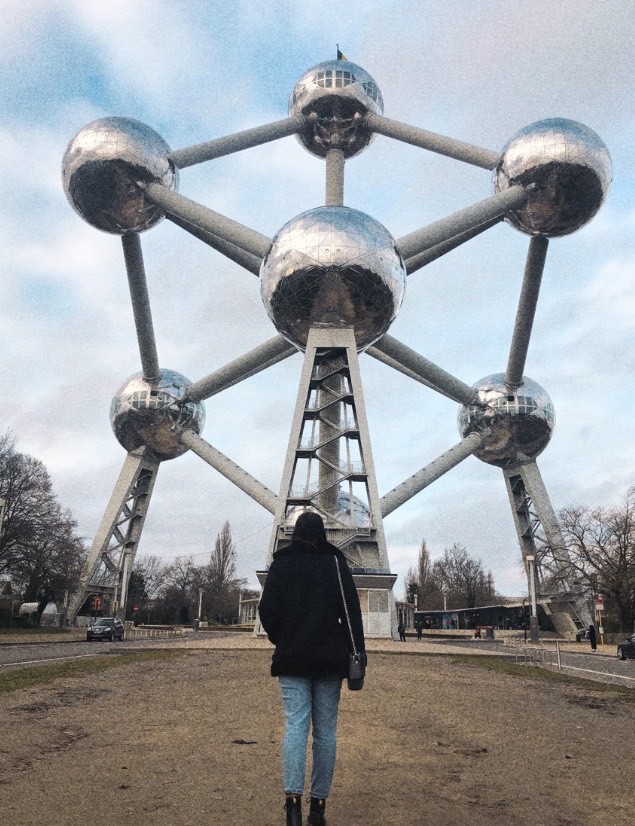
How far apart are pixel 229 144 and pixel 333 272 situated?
926 centimetres

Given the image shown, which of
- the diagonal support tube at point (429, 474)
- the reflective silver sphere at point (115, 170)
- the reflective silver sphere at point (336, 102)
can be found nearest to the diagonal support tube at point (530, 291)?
the diagonal support tube at point (429, 474)

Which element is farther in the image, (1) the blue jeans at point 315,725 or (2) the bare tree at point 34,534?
(2) the bare tree at point 34,534

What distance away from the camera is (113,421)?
3469 centimetres

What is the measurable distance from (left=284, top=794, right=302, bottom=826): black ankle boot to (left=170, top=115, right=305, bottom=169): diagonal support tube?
27.0m

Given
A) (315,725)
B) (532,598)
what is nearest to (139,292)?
(532,598)

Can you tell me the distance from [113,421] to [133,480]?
345 cm

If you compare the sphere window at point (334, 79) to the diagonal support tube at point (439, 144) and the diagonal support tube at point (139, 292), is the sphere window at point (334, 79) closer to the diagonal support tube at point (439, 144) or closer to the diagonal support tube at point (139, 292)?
the diagonal support tube at point (439, 144)

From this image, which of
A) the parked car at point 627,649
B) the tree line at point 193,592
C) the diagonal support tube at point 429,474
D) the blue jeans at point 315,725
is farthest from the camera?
the tree line at point 193,592

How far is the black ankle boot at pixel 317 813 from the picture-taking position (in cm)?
308

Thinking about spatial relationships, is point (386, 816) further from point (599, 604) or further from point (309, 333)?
point (599, 604)

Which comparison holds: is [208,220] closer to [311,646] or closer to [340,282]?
[340,282]

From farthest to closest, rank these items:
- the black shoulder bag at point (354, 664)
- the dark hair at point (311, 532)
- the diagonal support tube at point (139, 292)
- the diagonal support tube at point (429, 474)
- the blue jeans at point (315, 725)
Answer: the diagonal support tube at point (139, 292) < the diagonal support tube at point (429, 474) < the dark hair at point (311, 532) < the black shoulder bag at point (354, 664) < the blue jeans at point (315, 725)

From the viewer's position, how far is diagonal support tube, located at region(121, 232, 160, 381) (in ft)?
91.6

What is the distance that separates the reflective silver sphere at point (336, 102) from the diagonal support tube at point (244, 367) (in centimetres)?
905
